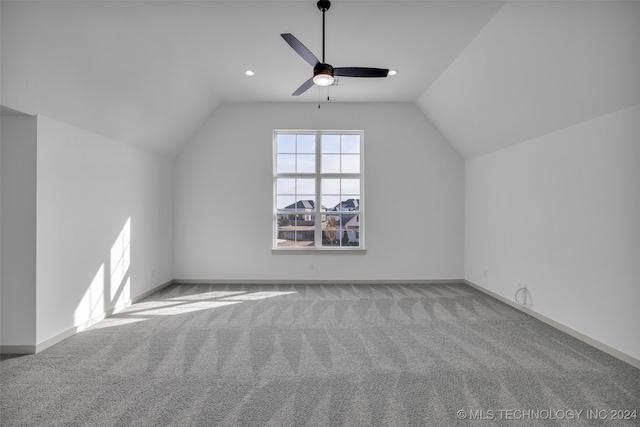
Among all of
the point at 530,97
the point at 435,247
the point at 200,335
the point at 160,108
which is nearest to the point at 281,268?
the point at 200,335

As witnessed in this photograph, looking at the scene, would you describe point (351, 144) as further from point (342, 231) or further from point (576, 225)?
point (576, 225)

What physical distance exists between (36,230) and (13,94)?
1175mm

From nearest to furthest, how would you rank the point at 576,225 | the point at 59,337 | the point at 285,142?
the point at 59,337, the point at 576,225, the point at 285,142

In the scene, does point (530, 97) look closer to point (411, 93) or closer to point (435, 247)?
point (411, 93)

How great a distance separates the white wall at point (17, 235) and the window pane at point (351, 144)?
4171 millimetres

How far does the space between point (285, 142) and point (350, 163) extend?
125 centimetres

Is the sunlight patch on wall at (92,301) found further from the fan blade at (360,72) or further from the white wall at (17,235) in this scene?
the fan blade at (360,72)

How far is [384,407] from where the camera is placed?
6.53ft

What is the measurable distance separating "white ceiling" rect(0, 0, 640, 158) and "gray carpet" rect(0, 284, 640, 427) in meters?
2.27

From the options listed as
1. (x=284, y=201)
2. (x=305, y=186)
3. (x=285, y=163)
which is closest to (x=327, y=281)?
(x=284, y=201)

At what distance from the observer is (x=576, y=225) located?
10.2 feet

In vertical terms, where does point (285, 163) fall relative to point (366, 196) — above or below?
above

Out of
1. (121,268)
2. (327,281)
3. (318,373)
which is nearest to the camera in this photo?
(318,373)

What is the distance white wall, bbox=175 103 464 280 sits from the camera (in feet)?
17.3
